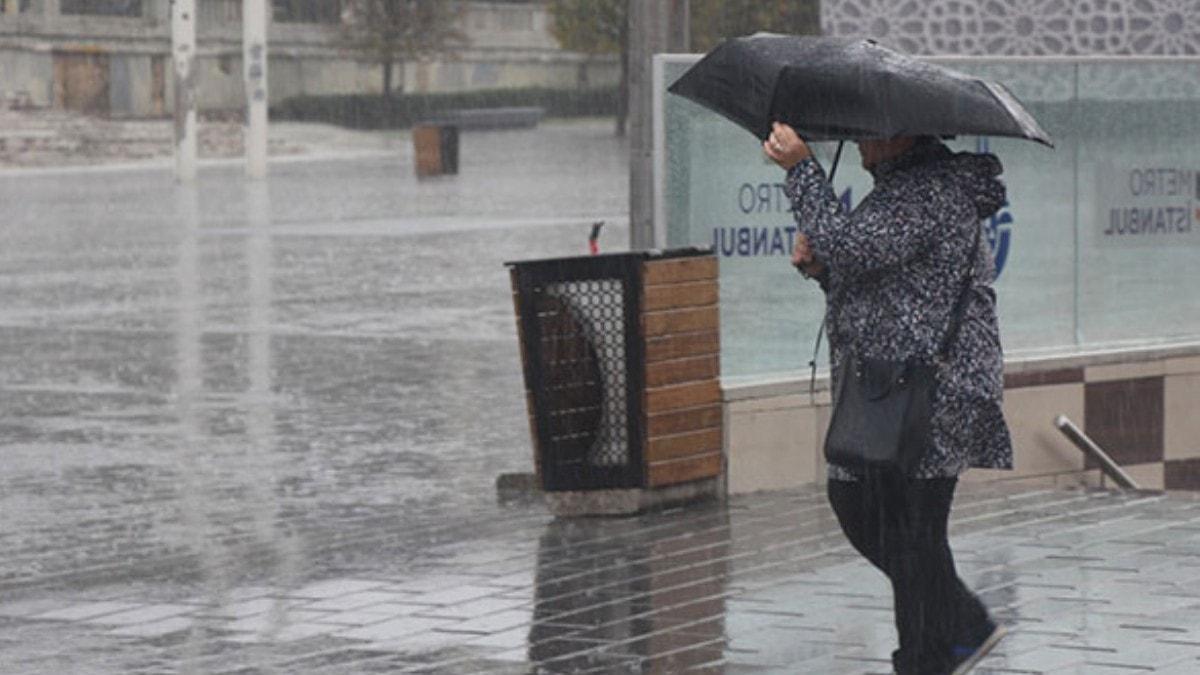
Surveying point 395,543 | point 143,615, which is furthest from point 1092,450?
point 143,615

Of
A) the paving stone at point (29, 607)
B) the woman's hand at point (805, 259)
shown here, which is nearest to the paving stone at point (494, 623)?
the paving stone at point (29, 607)

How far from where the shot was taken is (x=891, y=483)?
22.5 feet

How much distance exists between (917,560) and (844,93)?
1124 millimetres

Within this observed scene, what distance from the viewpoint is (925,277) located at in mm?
6836

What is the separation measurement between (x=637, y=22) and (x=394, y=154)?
46956 mm

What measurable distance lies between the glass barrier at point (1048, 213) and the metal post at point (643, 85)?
29 cm

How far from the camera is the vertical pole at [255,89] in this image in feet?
153

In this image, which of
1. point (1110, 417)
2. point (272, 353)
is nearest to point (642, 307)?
point (1110, 417)

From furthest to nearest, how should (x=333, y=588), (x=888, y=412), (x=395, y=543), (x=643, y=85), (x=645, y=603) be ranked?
1. (x=643, y=85)
2. (x=395, y=543)
3. (x=333, y=588)
4. (x=645, y=603)
5. (x=888, y=412)

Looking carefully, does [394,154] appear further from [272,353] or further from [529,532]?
[529,532]

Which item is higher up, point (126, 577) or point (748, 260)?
point (748, 260)

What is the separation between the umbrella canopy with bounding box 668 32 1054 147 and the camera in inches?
270

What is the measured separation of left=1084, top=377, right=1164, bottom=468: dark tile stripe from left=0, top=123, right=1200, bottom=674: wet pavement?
141cm

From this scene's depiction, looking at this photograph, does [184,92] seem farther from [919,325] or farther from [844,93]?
[919,325]
